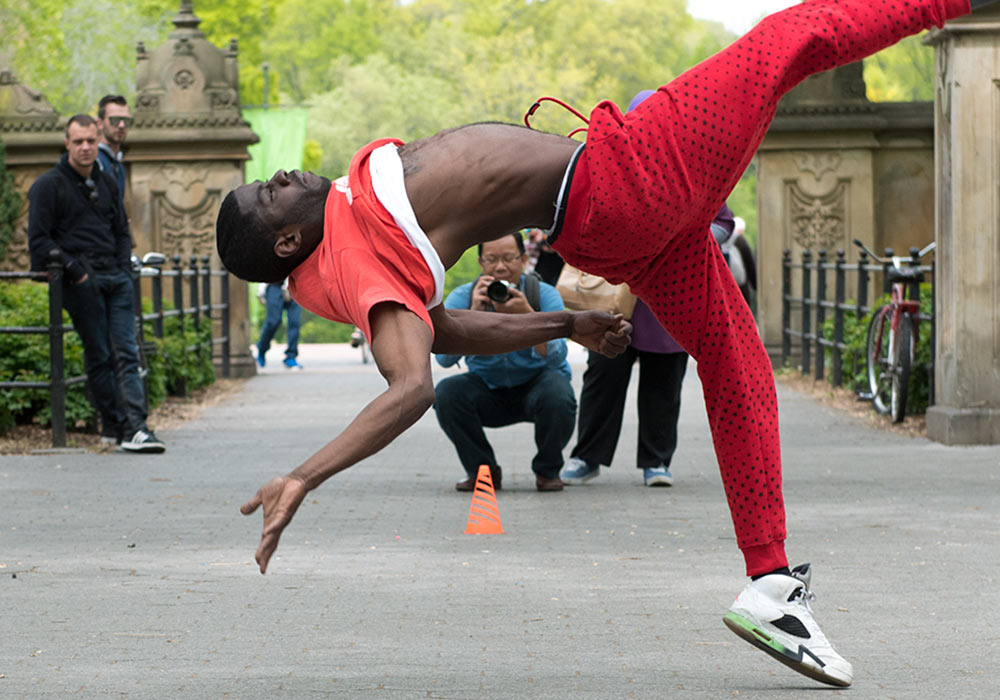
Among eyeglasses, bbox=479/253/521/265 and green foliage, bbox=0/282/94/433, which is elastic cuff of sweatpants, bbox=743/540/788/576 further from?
green foliage, bbox=0/282/94/433

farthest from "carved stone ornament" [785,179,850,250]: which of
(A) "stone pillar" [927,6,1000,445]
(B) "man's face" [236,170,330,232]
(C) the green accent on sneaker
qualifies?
(B) "man's face" [236,170,330,232]

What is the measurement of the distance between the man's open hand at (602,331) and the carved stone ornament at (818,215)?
14.6 m

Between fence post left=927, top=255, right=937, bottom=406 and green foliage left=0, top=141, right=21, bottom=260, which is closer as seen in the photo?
fence post left=927, top=255, right=937, bottom=406

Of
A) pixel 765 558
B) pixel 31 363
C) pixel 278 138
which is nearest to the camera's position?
pixel 765 558

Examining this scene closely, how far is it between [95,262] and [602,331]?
662 centimetres

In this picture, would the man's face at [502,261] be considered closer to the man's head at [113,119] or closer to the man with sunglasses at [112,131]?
the man with sunglasses at [112,131]

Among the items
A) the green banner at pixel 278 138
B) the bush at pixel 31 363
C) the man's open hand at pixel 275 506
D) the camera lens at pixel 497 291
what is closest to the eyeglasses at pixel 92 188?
the bush at pixel 31 363

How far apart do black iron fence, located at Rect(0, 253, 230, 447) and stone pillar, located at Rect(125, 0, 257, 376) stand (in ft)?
0.80

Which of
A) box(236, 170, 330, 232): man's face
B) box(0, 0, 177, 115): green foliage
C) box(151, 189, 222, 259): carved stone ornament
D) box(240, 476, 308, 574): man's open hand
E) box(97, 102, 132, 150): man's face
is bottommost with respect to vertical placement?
box(240, 476, 308, 574): man's open hand

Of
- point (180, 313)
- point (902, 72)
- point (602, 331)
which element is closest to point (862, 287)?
point (180, 313)

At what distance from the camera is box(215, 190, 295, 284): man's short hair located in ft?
13.7

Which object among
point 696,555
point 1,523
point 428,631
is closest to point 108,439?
point 1,523

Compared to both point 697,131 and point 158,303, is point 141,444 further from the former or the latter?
point 697,131

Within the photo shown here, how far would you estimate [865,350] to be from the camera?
1399 centimetres
